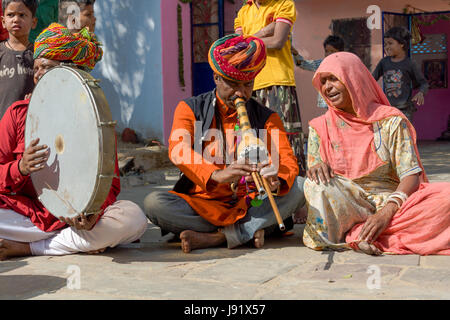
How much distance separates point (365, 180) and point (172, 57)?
7134 millimetres

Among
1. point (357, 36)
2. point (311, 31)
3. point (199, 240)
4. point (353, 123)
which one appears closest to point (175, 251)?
point (199, 240)

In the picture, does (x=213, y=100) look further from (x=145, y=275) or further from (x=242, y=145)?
(x=145, y=275)

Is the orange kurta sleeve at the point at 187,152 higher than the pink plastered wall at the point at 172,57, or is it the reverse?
the pink plastered wall at the point at 172,57

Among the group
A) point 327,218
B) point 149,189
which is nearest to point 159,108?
point 149,189

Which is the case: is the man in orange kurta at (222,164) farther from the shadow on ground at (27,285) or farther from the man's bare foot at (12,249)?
the shadow on ground at (27,285)

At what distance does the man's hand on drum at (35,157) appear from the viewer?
3363 millimetres

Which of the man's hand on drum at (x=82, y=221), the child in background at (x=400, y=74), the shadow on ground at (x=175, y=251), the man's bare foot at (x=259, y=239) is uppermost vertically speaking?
the child in background at (x=400, y=74)

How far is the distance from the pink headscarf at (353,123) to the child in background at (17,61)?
2.23 metres

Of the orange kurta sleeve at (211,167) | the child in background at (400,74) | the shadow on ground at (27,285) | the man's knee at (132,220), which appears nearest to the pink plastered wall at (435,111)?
the child in background at (400,74)

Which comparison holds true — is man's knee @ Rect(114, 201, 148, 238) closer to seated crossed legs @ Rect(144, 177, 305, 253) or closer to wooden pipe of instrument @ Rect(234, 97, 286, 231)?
seated crossed legs @ Rect(144, 177, 305, 253)

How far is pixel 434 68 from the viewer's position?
14.3 metres

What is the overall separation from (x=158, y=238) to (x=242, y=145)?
3.87 feet

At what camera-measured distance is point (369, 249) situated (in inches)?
139

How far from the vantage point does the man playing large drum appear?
3.59 m
